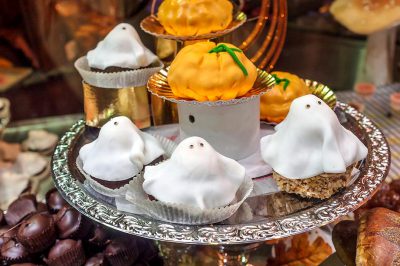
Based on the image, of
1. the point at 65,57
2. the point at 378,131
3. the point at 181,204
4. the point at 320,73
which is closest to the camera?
the point at 181,204

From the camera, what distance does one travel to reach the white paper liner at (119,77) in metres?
1.21

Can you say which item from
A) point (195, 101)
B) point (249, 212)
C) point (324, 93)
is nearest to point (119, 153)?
point (195, 101)

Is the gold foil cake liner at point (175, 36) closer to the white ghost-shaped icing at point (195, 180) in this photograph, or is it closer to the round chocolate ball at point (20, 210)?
the white ghost-shaped icing at point (195, 180)

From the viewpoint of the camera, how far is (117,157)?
101 cm

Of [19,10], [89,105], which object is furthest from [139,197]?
[19,10]

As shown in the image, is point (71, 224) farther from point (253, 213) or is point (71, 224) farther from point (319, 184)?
point (319, 184)

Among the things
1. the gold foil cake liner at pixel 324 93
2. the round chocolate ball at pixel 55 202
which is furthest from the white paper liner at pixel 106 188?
the gold foil cake liner at pixel 324 93

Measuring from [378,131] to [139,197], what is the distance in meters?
0.65

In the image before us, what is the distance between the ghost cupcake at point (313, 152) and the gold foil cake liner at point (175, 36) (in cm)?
32

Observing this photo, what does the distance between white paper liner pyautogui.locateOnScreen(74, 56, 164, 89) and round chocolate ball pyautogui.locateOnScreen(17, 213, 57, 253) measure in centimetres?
37

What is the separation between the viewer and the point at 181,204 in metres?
0.88

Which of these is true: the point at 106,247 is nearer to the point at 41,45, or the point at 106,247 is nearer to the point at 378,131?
the point at 378,131

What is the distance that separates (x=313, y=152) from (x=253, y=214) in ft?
0.55

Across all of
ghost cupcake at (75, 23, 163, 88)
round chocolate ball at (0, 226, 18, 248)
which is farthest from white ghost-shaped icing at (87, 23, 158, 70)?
round chocolate ball at (0, 226, 18, 248)
